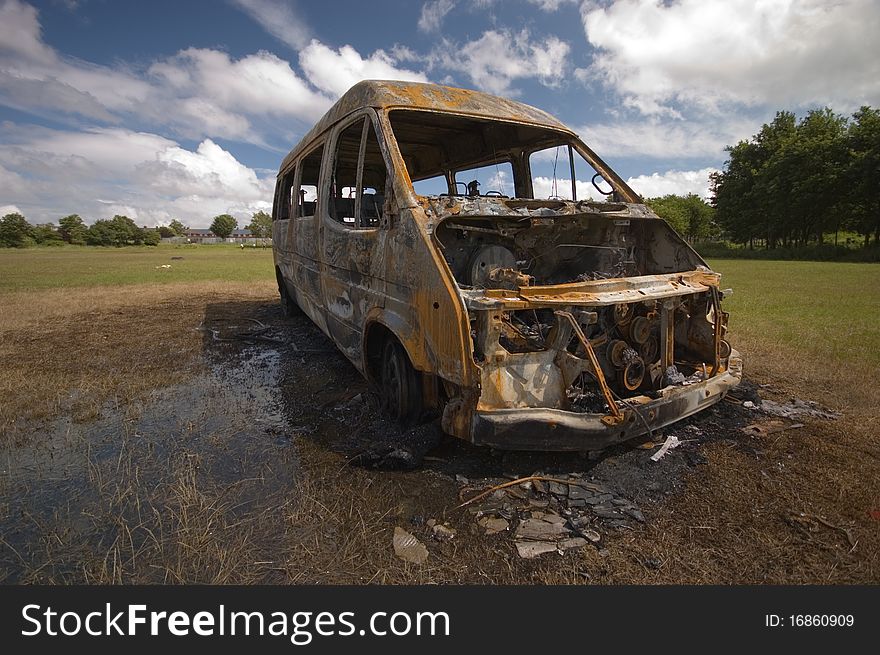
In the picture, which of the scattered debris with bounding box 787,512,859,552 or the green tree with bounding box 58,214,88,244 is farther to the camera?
the green tree with bounding box 58,214,88,244

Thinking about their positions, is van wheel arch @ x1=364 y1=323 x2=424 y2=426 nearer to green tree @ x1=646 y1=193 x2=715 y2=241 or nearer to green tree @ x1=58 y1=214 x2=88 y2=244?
green tree @ x1=646 y1=193 x2=715 y2=241

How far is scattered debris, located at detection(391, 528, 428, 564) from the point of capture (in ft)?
6.91

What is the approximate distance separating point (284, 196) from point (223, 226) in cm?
12517

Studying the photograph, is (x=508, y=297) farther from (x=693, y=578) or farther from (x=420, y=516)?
(x=693, y=578)

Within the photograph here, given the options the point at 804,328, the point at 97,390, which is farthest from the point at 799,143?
the point at 97,390

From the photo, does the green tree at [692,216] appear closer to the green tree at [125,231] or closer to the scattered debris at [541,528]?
the scattered debris at [541,528]

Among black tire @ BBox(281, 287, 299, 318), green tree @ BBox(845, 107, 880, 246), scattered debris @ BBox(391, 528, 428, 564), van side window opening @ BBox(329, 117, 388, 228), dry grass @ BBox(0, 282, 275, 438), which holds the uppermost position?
green tree @ BBox(845, 107, 880, 246)

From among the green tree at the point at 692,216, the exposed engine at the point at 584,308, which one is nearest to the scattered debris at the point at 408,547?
the exposed engine at the point at 584,308

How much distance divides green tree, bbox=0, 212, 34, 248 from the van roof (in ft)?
234

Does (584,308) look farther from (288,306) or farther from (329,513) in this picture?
(288,306)

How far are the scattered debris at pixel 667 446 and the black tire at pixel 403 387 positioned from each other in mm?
1589

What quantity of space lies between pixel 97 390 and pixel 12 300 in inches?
333

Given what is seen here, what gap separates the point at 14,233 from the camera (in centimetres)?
5519

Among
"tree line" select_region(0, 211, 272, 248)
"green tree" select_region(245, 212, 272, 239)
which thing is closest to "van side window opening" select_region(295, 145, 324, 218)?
"tree line" select_region(0, 211, 272, 248)
